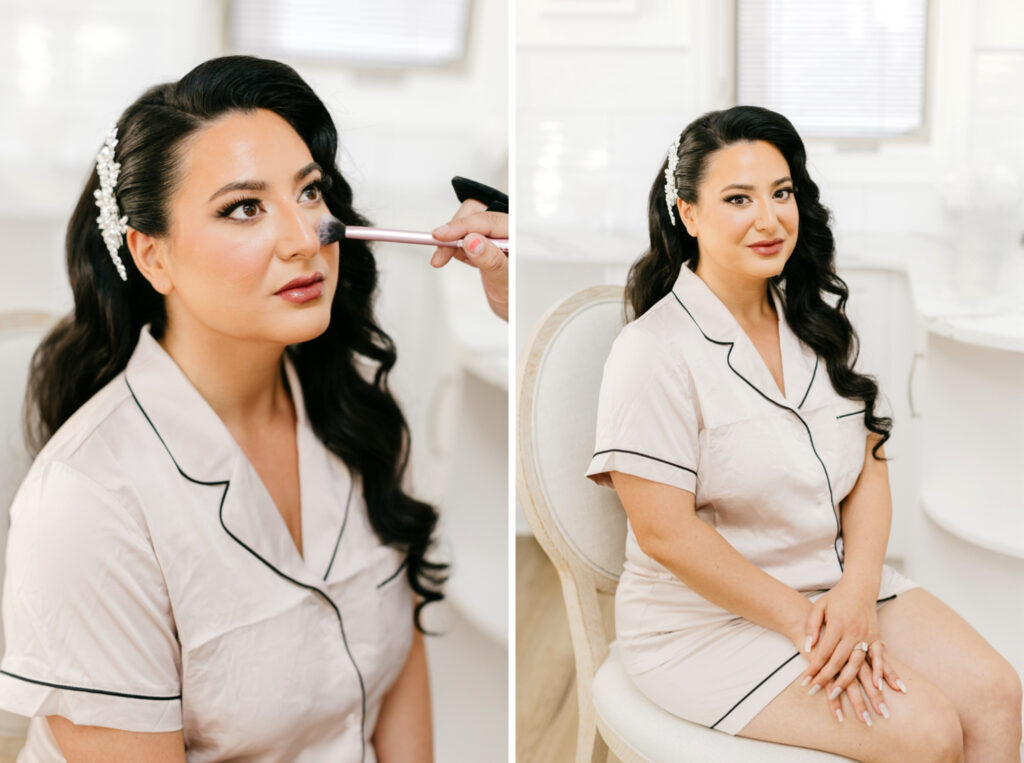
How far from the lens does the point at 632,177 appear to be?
156cm

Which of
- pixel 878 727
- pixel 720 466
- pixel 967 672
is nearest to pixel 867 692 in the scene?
pixel 878 727

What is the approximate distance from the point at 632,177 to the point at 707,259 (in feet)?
1.35

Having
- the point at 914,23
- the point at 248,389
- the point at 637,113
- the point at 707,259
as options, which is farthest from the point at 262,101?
the point at 914,23

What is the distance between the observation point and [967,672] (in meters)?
1.12

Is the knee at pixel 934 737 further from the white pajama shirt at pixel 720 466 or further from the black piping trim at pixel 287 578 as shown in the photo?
the black piping trim at pixel 287 578

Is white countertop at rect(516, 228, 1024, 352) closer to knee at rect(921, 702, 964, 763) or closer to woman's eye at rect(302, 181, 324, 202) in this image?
knee at rect(921, 702, 964, 763)

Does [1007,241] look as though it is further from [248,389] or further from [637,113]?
[248,389]

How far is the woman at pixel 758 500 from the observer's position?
1.09 m

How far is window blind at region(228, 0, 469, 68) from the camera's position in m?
1.11

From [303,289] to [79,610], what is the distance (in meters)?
0.38

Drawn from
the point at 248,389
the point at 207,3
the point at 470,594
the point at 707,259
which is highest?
the point at 207,3

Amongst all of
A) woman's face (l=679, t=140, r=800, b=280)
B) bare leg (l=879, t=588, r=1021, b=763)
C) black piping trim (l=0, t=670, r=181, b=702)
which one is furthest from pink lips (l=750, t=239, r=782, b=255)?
black piping trim (l=0, t=670, r=181, b=702)

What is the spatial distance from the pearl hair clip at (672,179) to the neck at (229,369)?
503 millimetres

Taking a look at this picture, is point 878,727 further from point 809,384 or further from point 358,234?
point 358,234
